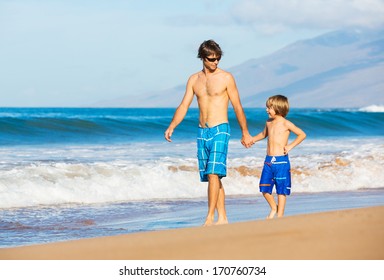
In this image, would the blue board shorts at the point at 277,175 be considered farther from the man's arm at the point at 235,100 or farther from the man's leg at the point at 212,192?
the man's leg at the point at 212,192

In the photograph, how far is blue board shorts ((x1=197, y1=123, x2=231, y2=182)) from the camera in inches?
298

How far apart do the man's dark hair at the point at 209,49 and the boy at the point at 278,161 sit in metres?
0.96

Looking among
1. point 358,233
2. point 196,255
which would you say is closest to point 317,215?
point 358,233

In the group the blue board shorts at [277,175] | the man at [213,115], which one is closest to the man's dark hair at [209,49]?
the man at [213,115]

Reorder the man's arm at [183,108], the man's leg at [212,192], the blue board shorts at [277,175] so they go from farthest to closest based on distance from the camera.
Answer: the blue board shorts at [277,175], the man's arm at [183,108], the man's leg at [212,192]

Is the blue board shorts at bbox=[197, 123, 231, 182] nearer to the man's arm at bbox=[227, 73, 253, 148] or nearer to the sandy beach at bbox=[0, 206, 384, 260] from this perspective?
the man's arm at bbox=[227, 73, 253, 148]

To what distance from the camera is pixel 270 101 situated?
27.1 feet

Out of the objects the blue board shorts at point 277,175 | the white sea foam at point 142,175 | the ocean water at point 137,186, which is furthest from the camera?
the white sea foam at point 142,175

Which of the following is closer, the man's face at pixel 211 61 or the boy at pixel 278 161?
the man's face at pixel 211 61

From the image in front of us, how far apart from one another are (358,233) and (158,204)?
504 centimetres

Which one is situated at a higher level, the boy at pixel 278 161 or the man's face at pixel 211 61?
the man's face at pixel 211 61

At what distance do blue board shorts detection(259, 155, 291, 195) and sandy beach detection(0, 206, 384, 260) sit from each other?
165cm

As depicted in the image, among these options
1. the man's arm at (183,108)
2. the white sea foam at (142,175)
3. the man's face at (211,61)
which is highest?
the white sea foam at (142,175)

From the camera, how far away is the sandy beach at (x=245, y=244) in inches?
226
